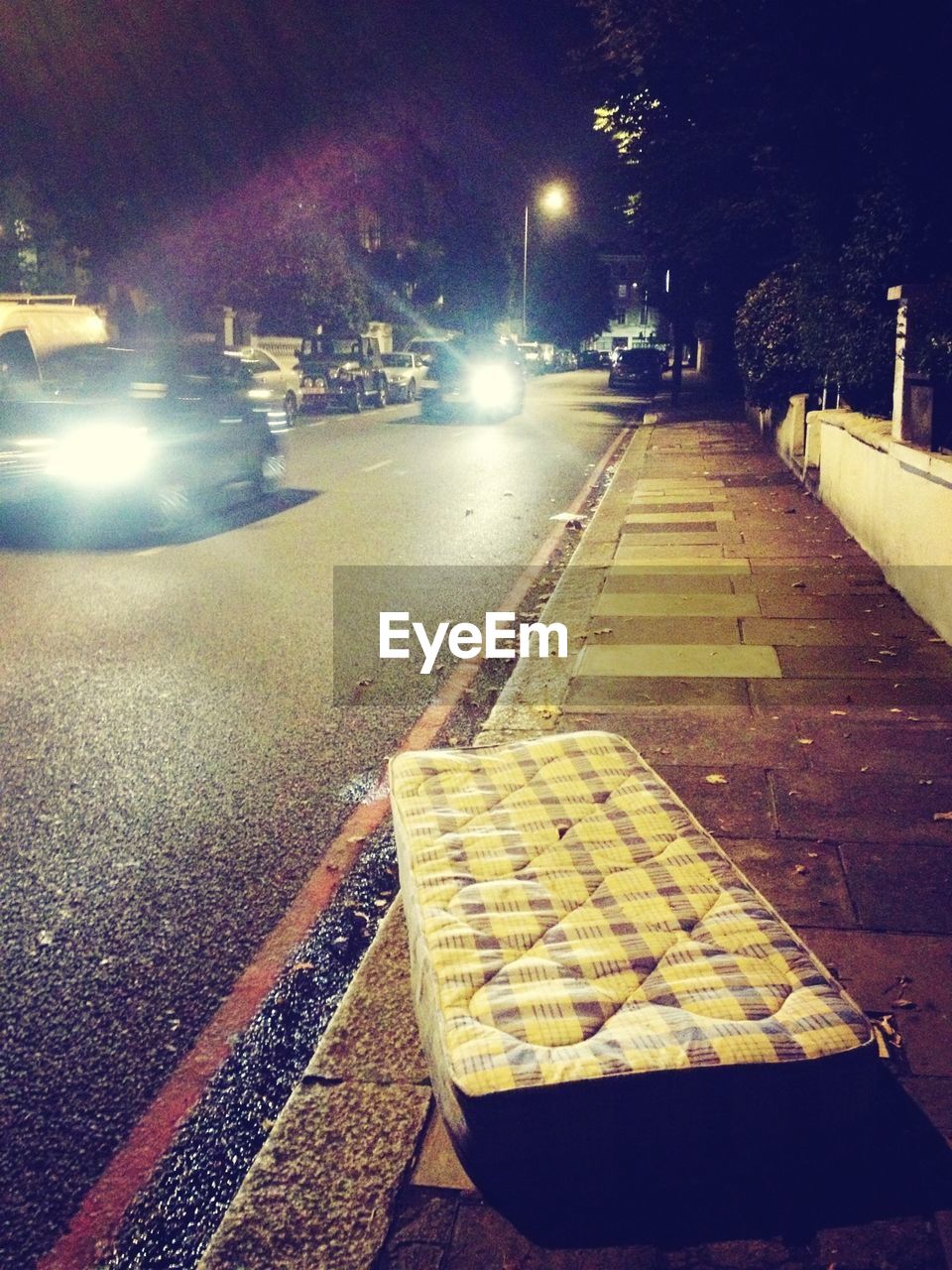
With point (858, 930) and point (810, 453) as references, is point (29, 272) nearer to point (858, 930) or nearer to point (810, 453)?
point (810, 453)

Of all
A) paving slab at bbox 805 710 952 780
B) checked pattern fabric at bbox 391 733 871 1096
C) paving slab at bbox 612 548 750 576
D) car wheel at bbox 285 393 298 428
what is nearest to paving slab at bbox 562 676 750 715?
paving slab at bbox 805 710 952 780

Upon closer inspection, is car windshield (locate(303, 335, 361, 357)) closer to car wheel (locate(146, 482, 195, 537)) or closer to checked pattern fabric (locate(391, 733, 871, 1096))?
car wheel (locate(146, 482, 195, 537))

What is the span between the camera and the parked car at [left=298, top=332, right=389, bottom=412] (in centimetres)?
3066

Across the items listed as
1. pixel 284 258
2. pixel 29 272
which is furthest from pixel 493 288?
pixel 29 272

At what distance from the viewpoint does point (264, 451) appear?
13266mm

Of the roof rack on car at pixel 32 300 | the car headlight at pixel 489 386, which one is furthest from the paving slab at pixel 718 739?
the car headlight at pixel 489 386

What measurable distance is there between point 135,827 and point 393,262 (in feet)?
215

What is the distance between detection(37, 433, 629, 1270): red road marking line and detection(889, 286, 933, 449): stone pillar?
504 cm

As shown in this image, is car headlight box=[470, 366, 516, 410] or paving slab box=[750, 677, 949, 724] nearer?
paving slab box=[750, 677, 949, 724]

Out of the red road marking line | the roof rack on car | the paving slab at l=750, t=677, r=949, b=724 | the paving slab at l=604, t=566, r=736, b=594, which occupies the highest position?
the roof rack on car

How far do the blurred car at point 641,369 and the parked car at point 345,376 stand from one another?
36.9ft

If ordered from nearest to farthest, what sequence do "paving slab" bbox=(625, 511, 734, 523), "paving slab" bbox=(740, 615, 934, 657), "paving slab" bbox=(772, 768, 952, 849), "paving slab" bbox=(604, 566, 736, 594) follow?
"paving slab" bbox=(772, 768, 952, 849) < "paving slab" bbox=(740, 615, 934, 657) < "paving slab" bbox=(604, 566, 736, 594) < "paving slab" bbox=(625, 511, 734, 523)

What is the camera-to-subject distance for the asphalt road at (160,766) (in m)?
2.89

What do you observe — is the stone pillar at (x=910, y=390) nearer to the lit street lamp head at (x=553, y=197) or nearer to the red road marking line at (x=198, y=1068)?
the red road marking line at (x=198, y=1068)
